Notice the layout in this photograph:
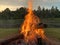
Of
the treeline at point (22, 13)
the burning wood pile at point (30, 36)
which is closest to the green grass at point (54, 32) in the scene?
the treeline at point (22, 13)

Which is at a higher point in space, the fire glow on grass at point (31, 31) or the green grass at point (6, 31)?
the fire glow on grass at point (31, 31)

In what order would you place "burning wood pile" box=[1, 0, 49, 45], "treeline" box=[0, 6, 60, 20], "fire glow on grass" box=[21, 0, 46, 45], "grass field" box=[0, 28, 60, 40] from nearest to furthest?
1. "burning wood pile" box=[1, 0, 49, 45]
2. "fire glow on grass" box=[21, 0, 46, 45]
3. "treeline" box=[0, 6, 60, 20]
4. "grass field" box=[0, 28, 60, 40]

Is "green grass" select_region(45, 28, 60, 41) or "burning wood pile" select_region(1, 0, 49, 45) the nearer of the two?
"burning wood pile" select_region(1, 0, 49, 45)

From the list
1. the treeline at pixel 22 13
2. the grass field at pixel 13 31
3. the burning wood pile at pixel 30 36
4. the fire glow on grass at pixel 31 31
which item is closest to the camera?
the burning wood pile at pixel 30 36

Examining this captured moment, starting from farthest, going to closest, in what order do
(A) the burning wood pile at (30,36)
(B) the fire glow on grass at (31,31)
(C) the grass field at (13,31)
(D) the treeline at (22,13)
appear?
(C) the grass field at (13,31) → (D) the treeline at (22,13) → (B) the fire glow on grass at (31,31) → (A) the burning wood pile at (30,36)

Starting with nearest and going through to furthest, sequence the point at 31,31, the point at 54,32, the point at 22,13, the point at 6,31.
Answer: the point at 31,31 → the point at 22,13 → the point at 6,31 → the point at 54,32

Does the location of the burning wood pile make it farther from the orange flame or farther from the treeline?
the treeline

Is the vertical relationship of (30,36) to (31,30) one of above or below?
below

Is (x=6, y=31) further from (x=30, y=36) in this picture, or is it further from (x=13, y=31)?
(x=30, y=36)

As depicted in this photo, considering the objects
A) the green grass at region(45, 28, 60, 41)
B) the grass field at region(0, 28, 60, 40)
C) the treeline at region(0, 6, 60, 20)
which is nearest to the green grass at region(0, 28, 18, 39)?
the grass field at region(0, 28, 60, 40)

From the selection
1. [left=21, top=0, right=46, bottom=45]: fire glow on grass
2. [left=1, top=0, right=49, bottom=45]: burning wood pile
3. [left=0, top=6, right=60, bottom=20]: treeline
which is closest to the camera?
[left=1, top=0, right=49, bottom=45]: burning wood pile

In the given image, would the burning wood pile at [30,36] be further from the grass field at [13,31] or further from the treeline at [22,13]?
the grass field at [13,31]

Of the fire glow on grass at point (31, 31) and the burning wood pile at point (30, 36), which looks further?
the fire glow on grass at point (31, 31)

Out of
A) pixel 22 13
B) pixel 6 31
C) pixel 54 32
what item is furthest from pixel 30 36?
pixel 54 32
